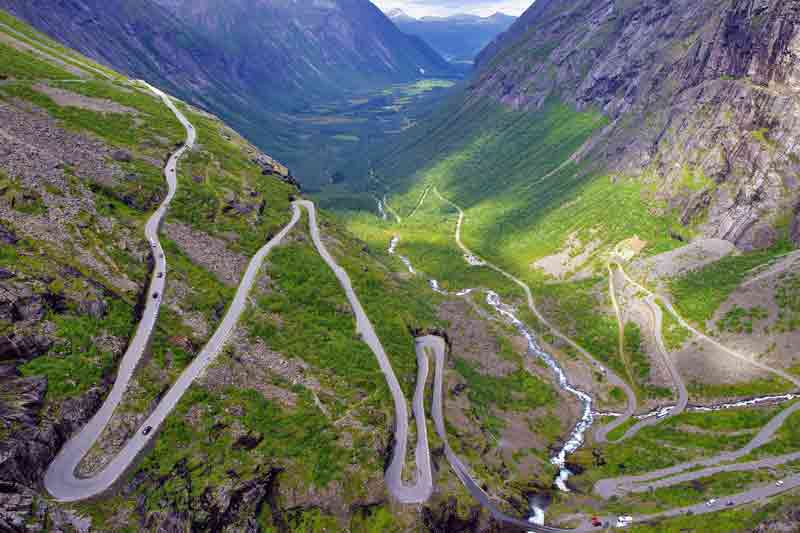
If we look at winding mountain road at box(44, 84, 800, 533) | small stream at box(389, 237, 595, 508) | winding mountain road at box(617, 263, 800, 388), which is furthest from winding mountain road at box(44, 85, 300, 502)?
winding mountain road at box(617, 263, 800, 388)

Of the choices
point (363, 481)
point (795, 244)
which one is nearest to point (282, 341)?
point (363, 481)

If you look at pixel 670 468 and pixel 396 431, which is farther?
pixel 670 468

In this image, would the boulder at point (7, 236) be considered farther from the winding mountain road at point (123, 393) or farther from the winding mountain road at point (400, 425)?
the winding mountain road at point (400, 425)

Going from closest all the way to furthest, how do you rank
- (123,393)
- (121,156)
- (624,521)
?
(123,393)
(624,521)
(121,156)

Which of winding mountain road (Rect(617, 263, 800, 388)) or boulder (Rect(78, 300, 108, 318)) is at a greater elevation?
winding mountain road (Rect(617, 263, 800, 388))

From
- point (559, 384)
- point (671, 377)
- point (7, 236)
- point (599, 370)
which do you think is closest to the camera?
point (7, 236)

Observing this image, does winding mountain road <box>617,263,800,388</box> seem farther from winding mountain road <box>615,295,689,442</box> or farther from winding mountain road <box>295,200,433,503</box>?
winding mountain road <box>295,200,433,503</box>

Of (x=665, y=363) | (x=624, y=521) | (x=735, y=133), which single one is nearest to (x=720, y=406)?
(x=665, y=363)

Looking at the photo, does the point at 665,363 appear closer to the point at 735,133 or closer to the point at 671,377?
the point at 671,377
